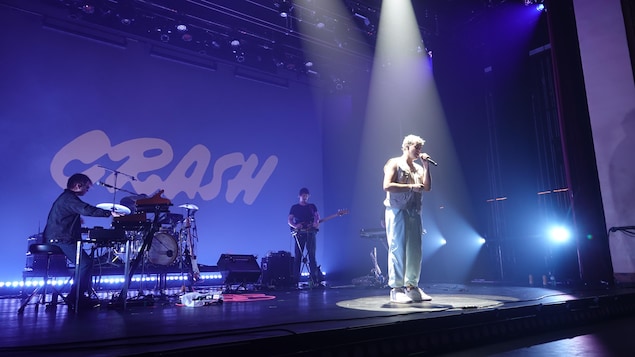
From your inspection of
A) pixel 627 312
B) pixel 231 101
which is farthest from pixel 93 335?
pixel 231 101

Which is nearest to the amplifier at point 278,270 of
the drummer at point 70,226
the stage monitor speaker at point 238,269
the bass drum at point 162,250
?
the stage monitor speaker at point 238,269

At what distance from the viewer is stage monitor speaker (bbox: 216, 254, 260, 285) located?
24.7 feet

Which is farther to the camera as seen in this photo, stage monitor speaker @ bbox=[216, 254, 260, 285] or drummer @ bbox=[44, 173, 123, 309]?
stage monitor speaker @ bbox=[216, 254, 260, 285]

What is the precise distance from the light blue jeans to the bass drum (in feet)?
11.8

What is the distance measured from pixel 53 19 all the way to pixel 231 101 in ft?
11.8

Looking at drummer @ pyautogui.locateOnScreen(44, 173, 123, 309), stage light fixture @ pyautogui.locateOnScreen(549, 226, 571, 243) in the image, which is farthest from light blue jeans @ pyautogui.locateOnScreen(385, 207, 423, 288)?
stage light fixture @ pyautogui.locateOnScreen(549, 226, 571, 243)

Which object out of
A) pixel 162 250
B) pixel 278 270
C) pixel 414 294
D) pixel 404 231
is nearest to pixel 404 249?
pixel 404 231

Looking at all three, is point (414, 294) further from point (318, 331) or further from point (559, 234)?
point (559, 234)

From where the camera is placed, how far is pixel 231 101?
9711 mm

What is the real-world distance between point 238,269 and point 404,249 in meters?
4.42

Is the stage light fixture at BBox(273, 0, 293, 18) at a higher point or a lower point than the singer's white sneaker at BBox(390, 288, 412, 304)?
higher

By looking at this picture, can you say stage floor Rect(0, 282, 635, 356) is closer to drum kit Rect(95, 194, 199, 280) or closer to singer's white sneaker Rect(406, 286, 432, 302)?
singer's white sneaker Rect(406, 286, 432, 302)

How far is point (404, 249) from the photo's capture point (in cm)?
387

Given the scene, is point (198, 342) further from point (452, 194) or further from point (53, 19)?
point (53, 19)
